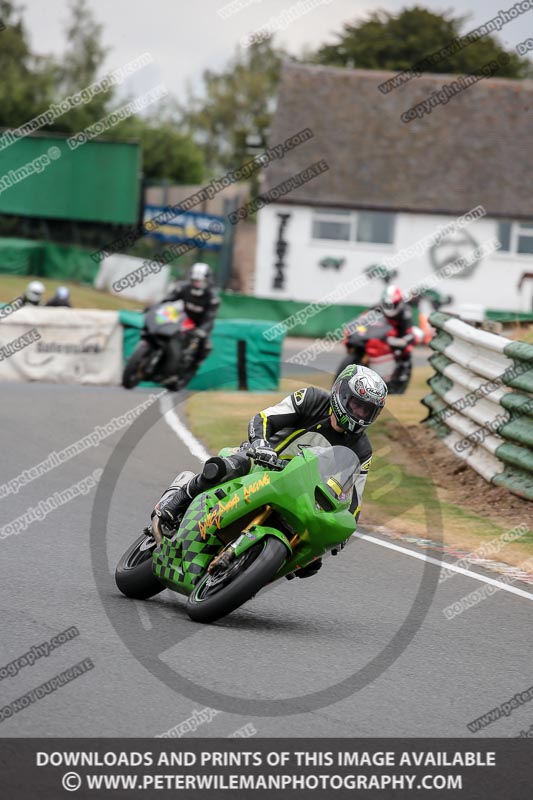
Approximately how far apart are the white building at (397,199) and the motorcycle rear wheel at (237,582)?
37.2 meters

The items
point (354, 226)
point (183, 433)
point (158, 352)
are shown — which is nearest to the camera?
point (183, 433)

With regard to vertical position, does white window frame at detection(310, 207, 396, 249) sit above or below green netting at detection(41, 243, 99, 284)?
above

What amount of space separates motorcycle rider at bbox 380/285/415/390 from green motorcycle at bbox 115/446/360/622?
12.5 meters

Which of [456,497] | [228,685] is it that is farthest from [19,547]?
[456,497]

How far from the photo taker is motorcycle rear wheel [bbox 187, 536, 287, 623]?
655 centimetres

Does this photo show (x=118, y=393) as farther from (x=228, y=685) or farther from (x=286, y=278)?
(x=286, y=278)

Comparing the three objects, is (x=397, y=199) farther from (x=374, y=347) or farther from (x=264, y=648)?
(x=264, y=648)

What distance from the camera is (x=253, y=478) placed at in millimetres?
6879

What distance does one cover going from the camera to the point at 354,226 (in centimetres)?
4500

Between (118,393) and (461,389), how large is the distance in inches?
241

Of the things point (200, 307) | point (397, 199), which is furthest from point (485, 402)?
point (397, 199)

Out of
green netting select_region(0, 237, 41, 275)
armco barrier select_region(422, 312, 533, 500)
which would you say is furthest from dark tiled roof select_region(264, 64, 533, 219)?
armco barrier select_region(422, 312, 533, 500)

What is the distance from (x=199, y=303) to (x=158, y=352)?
1514 millimetres

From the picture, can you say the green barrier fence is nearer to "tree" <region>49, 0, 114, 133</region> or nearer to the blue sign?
the blue sign
